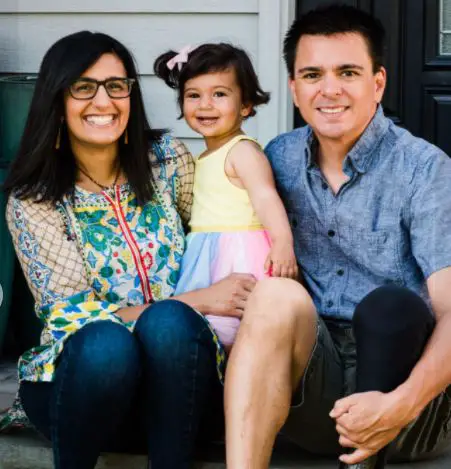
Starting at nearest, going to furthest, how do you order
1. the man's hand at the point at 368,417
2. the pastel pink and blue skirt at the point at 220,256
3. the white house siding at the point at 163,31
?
the man's hand at the point at 368,417 → the pastel pink and blue skirt at the point at 220,256 → the white house siding at the point at 163,31

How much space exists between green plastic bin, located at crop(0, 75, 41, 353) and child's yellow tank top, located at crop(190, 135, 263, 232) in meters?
0.92

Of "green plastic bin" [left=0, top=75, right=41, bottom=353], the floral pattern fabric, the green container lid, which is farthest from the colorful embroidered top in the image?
the green container lid

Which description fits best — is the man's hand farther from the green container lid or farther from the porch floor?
the green container lid

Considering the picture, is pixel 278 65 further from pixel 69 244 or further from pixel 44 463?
pixel 44 463

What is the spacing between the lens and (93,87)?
3.06 m

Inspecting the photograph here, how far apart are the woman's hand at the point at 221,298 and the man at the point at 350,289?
0.20m

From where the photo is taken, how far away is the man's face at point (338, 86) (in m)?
2.89

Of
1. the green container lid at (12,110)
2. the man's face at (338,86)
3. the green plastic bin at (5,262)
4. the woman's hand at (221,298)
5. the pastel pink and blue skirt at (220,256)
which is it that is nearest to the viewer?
the man's face at (338,86)

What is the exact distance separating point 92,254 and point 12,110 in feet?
3.84

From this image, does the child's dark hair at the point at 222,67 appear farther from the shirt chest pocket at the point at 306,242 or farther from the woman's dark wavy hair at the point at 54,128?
the shirt chest pocket at the point at 306,242

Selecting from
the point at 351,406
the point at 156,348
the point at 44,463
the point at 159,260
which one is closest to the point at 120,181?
the point at 159,260

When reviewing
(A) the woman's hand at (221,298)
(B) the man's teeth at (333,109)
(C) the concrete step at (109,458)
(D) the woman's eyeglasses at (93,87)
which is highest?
(D) the woman's eyeglasses at (93,87)

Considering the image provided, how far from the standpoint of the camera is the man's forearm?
8.30 ft

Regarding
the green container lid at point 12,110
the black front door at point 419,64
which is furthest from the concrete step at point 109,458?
the black front door at point 419,64
